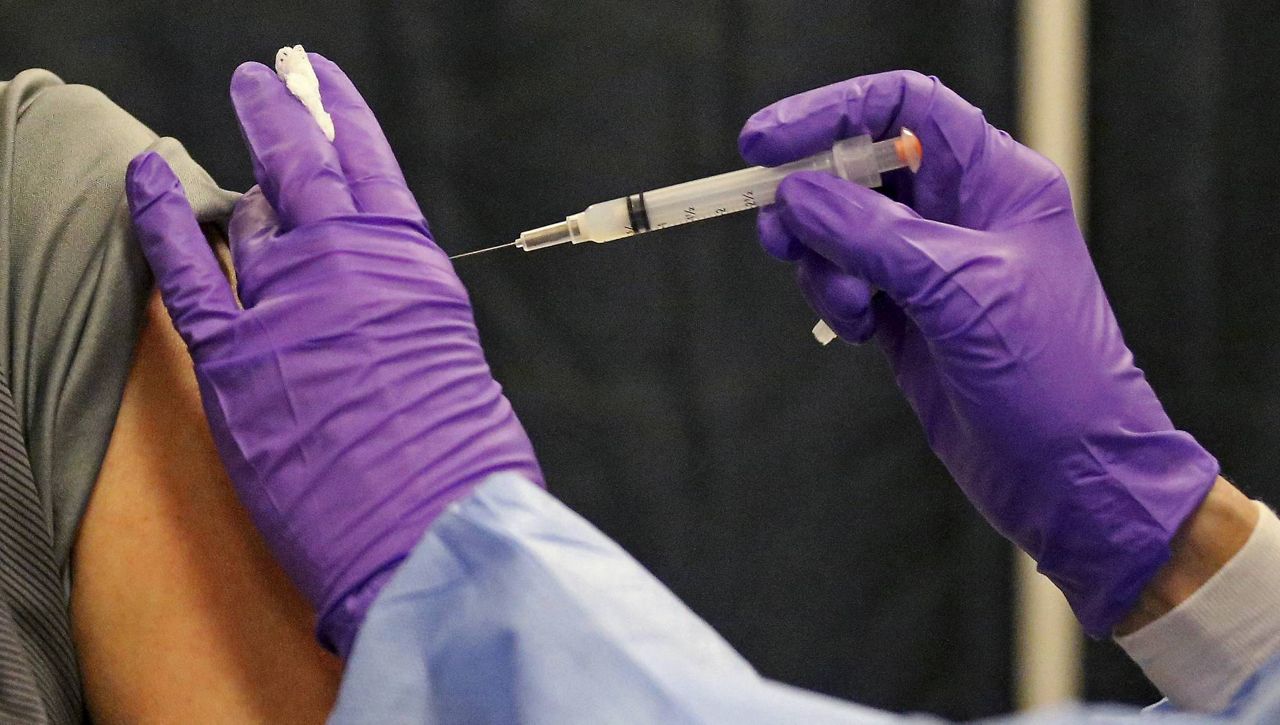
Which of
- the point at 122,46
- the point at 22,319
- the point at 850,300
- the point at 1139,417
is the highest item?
the point at 122,46

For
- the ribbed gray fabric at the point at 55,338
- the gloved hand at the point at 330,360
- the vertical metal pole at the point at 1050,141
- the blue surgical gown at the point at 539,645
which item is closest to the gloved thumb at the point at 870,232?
the gloved hand at the point at 330,360

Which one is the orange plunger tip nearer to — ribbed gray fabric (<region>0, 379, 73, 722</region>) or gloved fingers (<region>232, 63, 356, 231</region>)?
gloved fingers (<region>232, 63, 356, 231</region>)

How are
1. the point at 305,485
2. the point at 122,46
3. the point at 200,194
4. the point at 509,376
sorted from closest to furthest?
the point at 305,485 < the point at 200,194 < the point at 122,46 < the point at 509,376

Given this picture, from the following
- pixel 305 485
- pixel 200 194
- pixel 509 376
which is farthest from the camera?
pixel 509 376

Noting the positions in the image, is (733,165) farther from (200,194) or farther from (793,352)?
(200,194)

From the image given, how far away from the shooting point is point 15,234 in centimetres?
87

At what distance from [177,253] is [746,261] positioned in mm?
815

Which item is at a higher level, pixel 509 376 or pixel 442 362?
pixel 442 362

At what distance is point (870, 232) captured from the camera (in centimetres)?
97

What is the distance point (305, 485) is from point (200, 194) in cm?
30

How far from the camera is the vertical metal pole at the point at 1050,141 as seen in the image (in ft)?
4.91

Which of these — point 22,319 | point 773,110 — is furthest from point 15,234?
point 773,110

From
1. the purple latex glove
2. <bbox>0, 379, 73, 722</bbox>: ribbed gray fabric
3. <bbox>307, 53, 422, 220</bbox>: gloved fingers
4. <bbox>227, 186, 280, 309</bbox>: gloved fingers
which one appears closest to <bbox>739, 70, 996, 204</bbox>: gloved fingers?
the purple latex glove

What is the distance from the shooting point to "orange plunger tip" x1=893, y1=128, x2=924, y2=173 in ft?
3.25
